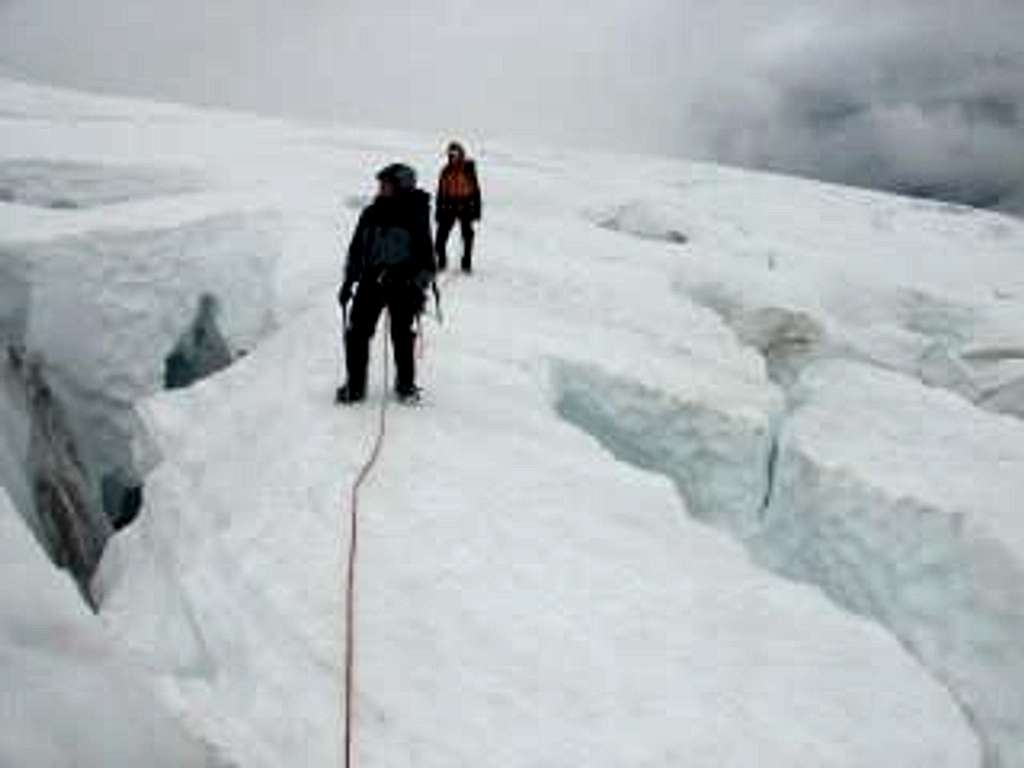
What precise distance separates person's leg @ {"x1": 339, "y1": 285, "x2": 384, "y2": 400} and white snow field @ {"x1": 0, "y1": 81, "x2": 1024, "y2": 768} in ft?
1.11

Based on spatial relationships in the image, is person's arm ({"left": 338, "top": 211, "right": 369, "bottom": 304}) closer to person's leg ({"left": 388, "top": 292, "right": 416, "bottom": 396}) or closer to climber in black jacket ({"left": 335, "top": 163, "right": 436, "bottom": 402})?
climber in black jacket ({"left": 335, "top": 163, "right": 436, "bottom": 402})

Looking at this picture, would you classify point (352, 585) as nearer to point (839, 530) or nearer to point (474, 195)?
point (839, 530)

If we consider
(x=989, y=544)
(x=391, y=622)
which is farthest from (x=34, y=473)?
(x=989, y=544)

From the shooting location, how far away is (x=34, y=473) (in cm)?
1030

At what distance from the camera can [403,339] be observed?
7.94 meters

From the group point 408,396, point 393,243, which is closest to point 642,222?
point 408,396

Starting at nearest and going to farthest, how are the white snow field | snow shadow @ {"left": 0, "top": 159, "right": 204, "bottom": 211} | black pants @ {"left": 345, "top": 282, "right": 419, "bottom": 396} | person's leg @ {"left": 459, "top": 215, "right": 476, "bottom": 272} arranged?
the white snow field < black pants @ {"left": 345, "top": 282, "right": 419, "bottom": 396} < person's leg @ {"left": 459, "top": 215, "right": 476, "bottom": 272} < snow shadow @ {"left": 0, "top": 159, "right": 204, "bottom": 211}

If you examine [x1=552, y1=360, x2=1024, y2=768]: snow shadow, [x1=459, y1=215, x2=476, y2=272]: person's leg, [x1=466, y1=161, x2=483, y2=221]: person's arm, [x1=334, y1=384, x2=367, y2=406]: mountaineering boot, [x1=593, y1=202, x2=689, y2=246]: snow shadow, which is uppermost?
[x1=466, y1=161, x2=483, y2=221]: person's arm

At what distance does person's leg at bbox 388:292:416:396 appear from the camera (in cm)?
778

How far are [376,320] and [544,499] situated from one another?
1789 mm

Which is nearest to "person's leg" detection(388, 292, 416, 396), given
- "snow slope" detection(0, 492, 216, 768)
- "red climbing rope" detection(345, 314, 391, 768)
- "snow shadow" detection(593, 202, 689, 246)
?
"red climbing rope" detection(345, 314, 391, 768)

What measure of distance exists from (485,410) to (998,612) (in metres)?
3.75

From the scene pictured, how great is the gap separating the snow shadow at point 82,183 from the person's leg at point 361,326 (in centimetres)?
1148

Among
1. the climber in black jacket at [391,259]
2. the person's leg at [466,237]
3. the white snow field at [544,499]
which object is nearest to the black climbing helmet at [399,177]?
the climber in black jacket at [391,259]
